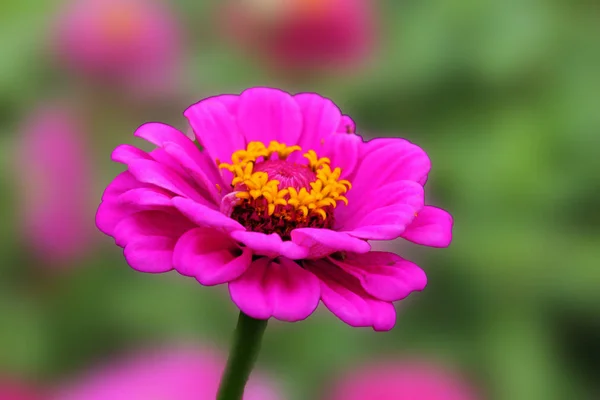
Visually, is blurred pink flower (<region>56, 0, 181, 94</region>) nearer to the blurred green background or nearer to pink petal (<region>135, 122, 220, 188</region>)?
the blurred green background

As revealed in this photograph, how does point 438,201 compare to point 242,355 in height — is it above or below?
above

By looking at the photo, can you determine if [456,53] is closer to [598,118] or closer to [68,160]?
[598,118]

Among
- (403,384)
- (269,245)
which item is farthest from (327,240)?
(403,384)

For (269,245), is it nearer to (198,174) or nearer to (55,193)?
(198,174)

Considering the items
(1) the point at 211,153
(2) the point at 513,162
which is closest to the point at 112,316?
(1) the point at 211,153

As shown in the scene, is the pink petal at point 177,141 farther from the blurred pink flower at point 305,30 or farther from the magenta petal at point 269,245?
the blurred pink flower at point 305,30

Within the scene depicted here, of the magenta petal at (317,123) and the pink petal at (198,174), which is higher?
the magenta petal at (317,123)

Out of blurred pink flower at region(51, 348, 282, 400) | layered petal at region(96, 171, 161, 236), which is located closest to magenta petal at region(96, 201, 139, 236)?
layered petal at region(96, 171, 161, 236)

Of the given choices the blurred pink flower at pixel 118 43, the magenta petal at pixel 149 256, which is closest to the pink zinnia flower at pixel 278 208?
the magenta petal at pixel 149 256
